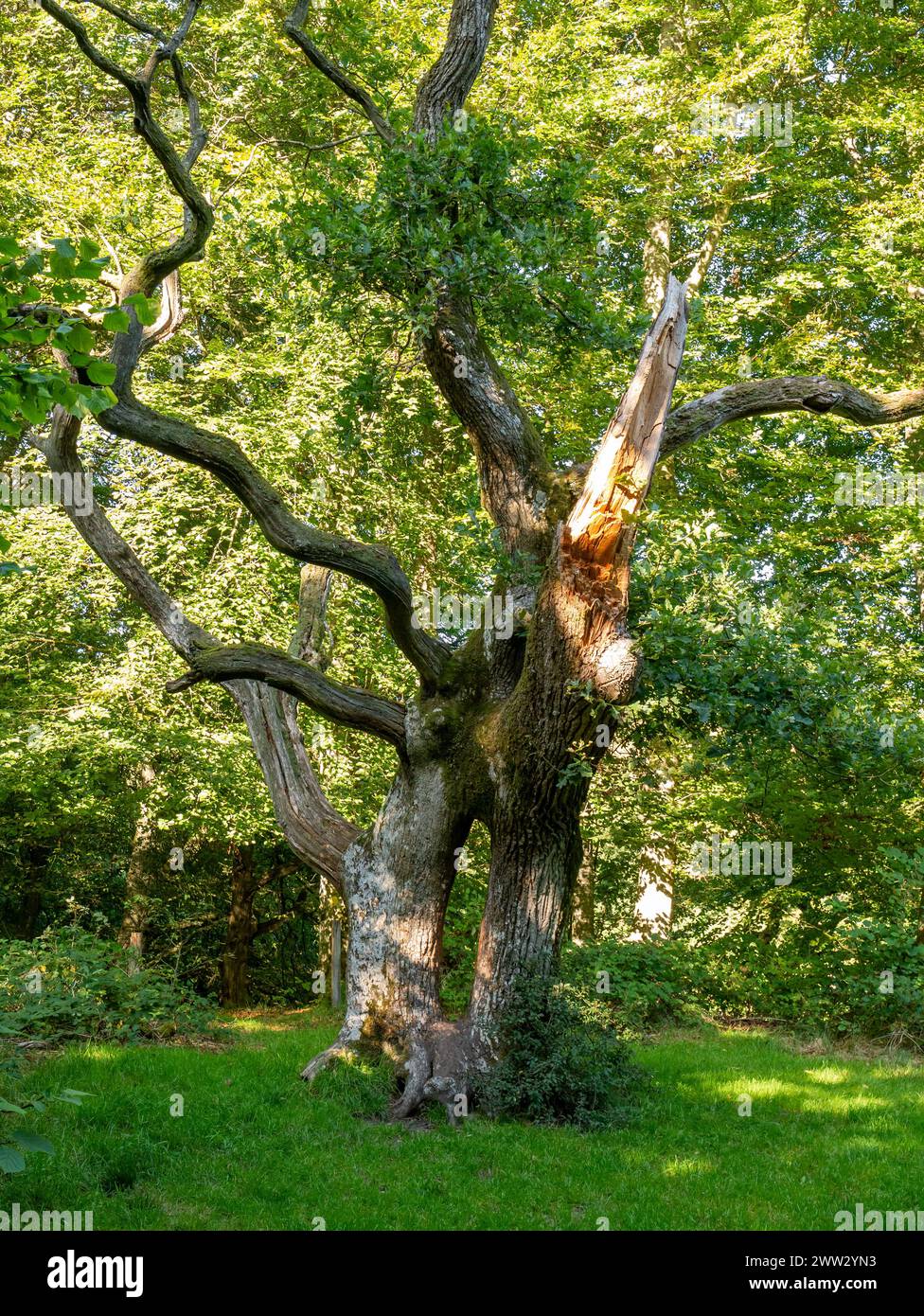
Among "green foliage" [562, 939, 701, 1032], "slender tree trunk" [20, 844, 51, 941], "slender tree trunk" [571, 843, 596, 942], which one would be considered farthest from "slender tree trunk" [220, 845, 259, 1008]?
"green foliage" [562, 939, 701, 1032]

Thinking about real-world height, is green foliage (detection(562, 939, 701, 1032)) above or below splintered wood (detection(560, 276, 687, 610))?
below

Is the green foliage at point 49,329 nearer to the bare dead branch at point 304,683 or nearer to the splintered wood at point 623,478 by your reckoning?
the splintered wood at point 623,478

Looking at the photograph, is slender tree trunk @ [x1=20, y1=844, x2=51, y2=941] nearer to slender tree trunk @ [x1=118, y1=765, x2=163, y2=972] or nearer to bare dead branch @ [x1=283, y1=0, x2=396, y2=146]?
slender tree trunk @ [x1=118, y1=765, x2=163, y2=972]

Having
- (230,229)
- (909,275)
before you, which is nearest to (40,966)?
(230,229)

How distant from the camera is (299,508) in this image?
1568 centimetres

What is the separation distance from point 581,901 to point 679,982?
296 cm

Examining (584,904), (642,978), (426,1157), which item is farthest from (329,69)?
(584,904)

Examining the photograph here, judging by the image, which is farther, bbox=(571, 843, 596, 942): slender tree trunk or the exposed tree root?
bbox=(571, 843, 596, 942): slender tree trunk

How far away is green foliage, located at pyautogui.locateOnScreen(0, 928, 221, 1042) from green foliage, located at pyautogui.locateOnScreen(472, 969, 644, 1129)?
4.37m

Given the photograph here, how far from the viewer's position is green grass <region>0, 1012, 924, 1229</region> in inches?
241

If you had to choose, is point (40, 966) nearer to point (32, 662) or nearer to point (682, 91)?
point (32, 662)

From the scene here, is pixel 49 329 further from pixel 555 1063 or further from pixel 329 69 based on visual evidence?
pixel 329 69

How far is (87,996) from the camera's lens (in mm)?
10805

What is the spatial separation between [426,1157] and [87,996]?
5.06 meters
